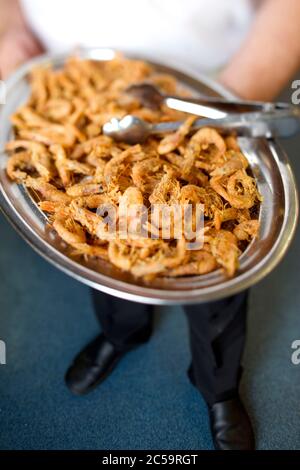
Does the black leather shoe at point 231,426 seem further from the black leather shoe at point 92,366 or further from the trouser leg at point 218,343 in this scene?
the black leather shoe at point 92,366

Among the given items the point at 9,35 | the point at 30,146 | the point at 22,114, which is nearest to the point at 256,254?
the point at 30,146

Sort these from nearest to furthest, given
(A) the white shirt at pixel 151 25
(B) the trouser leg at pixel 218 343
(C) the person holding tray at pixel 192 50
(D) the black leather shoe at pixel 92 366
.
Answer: (B) the trouser leg at pixel 218 343 → (C) the person holding tray at pixel 192 50 → (D) the black leather shoe at pixel 92 366 → (A) the white shirt at pixel 151 25

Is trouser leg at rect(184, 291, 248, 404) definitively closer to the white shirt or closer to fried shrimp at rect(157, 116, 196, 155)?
fried shrimp at rect(157, 116, 196, 155)

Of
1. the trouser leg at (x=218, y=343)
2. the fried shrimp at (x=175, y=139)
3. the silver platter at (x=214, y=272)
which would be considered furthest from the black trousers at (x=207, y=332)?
the fried shrimp at (x=175, y=139)

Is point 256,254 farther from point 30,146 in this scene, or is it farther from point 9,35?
point 9,35

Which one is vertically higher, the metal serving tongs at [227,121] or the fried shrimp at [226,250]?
the metal serving tongs at [227,121]
